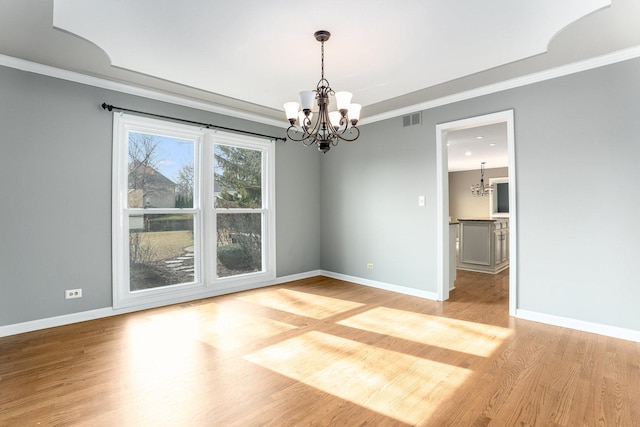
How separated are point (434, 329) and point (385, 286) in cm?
169

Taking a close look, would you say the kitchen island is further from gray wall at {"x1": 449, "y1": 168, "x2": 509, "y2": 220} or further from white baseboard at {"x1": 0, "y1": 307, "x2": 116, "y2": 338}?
white baseboard at {"x1": 0, "y1": 307, "x2": 116, "y2": 338}

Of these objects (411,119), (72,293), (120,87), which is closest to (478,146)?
(411,119)

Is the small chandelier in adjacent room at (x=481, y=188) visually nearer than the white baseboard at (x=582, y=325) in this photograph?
No

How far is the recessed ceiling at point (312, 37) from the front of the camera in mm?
2373

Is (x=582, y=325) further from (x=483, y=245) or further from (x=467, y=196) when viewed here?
(x=467, y=196)

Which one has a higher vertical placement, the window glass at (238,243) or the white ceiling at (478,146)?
the white ceiling at (478,146)

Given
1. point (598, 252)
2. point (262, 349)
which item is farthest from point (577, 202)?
point (262, 349)

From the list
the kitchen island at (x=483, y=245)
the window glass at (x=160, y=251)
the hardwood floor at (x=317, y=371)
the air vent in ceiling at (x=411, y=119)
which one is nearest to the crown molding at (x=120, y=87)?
the window glass at (x=160, y=251)

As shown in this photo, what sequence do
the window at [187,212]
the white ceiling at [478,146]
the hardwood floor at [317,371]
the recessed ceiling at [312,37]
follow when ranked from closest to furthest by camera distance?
the hardwood floor at [317,371] → the recessed ceiling at [312,37] → the window at [187,212] → the white ceiling at [478,146]

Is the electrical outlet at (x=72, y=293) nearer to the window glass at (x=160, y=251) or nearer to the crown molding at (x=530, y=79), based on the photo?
the window glass at (x=160, y=251)

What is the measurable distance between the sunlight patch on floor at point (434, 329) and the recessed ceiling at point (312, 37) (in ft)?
8.94

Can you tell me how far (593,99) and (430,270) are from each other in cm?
259

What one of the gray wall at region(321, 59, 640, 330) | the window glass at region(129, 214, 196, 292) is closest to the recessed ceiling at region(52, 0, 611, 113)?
the gray wall at region(321, 59, 640, 330)

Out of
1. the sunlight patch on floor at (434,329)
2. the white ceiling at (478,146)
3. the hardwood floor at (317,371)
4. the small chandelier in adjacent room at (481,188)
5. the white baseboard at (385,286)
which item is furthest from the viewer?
the small chandelier in adjacent room at (481,188)
